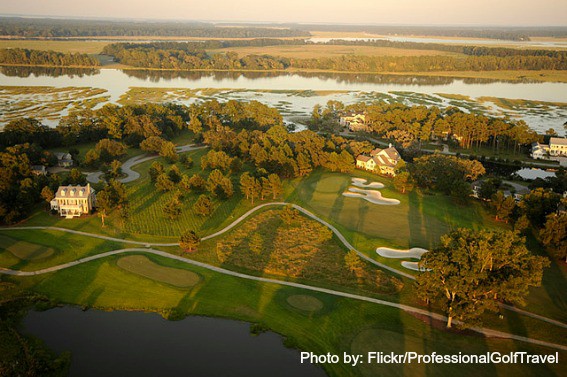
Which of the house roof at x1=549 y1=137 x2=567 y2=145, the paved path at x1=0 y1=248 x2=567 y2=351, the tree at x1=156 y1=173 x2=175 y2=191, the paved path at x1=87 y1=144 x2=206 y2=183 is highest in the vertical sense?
the house roof at x1=549 y1=137 x2=567 y2=145

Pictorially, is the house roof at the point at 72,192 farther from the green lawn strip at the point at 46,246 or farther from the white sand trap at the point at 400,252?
the white sand trap at the point at 400,252

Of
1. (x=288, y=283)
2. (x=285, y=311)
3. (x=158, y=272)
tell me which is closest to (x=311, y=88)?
(x=158, y=272)

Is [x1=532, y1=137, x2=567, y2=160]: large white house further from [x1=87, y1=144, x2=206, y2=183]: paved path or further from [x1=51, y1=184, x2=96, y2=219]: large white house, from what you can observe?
[x1=51, y1=184, x2=96, y2=219]: large white house

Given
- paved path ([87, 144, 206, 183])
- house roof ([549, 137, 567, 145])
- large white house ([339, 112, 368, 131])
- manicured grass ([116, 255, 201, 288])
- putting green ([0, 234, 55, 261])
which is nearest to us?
manicured grass ([116, 255, 201, 288])

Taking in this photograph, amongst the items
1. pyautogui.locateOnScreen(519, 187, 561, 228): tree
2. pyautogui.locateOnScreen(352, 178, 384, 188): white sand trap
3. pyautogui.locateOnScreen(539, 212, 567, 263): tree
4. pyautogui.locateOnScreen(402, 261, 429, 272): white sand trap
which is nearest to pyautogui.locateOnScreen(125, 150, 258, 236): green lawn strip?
pyautogui.locateOnScreen(352, 178, 384, 188): white sand trap

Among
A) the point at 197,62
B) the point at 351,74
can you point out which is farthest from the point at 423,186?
the point at 197,62

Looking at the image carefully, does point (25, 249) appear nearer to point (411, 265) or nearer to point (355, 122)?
point (411, 265)
